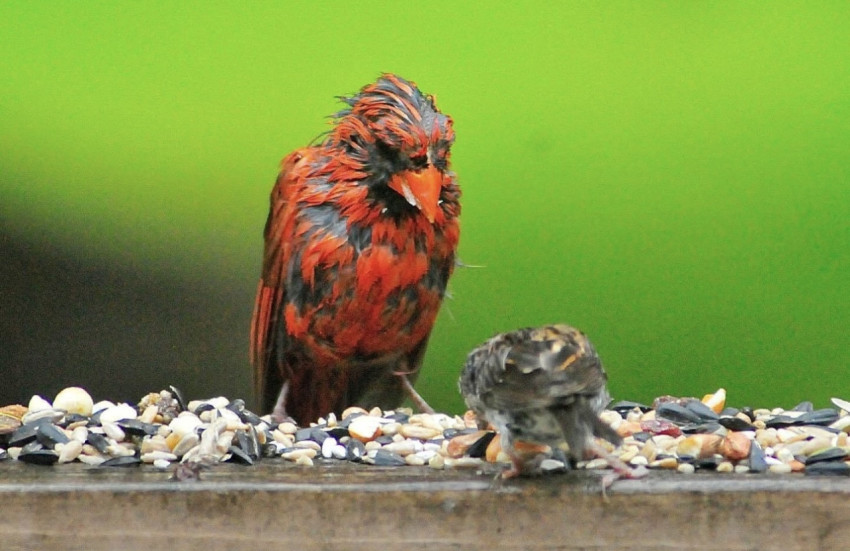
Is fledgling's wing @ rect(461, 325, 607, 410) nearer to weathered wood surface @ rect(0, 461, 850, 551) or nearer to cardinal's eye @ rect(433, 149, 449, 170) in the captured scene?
weathered wood surface @ rect(0, 461, 850, 551)

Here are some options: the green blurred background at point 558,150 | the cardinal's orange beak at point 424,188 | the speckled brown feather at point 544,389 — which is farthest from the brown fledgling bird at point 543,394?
the green blurred background at point 558,150

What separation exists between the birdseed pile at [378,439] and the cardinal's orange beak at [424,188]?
55cm

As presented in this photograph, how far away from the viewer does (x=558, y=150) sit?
3.62m

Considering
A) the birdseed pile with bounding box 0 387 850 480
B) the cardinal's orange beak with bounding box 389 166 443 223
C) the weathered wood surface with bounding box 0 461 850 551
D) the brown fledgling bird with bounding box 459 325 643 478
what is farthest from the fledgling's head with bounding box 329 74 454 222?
the weathered wood surface with bounding box 0 461 850 551

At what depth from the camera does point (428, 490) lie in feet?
6.34

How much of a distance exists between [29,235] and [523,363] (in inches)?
98.5

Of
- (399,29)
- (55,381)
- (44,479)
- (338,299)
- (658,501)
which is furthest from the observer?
(55,381)

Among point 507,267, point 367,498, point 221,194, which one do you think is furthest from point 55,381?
point 367,498

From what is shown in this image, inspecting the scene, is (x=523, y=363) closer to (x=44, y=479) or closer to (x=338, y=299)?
(x=44, y=479)

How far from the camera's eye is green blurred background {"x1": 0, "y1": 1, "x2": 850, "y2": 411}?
3.57m

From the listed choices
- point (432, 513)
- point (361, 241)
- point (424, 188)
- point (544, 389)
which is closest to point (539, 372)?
point (544, 389)

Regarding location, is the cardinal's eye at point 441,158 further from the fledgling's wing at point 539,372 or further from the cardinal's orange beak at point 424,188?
the fledgling's wing at point 539,372

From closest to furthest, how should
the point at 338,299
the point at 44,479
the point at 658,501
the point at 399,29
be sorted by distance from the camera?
the point at 658,501 < the point at 44,479 < the point at 338,299 < the point at 399,29

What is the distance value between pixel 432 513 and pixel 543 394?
0.29 metres
